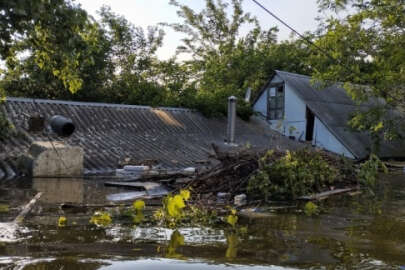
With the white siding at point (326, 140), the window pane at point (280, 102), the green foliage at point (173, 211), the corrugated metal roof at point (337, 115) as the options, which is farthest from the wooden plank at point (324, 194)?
the window pane at point (280, 102)

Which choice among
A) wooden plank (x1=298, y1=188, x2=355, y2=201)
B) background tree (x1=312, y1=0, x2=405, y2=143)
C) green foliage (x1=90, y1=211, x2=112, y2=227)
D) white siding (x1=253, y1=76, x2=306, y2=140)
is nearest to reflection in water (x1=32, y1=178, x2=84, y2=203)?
green foliage (x1=90, y1=211, x2=112, y2=227)

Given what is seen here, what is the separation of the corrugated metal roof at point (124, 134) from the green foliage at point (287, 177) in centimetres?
484

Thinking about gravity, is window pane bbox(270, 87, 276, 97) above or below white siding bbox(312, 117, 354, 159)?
above

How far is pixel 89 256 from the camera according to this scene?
3479mm

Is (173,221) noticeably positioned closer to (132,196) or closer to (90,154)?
(132,196)

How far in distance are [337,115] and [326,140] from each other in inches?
81.0

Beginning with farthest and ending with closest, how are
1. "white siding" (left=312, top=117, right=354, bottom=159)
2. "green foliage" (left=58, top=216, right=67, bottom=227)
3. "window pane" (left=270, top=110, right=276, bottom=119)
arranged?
"window pane" (left=270, top=110, right=276, bottom=119), "white siding" (left=312, top=117, right=354, bottom=159), "green foliage" (left=58, top=216, right=67, bottom=227)

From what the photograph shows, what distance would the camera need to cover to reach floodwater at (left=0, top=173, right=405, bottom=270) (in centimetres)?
339

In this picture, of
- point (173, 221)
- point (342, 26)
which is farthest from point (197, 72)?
point (173, 221)

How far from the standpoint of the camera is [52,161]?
33.6 feet

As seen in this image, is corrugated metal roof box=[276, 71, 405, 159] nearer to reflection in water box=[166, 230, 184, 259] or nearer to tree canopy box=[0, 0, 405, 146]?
tree canopy box=[0, 0, 405, 146]

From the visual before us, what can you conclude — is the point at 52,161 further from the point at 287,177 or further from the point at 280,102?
the point at 280,102

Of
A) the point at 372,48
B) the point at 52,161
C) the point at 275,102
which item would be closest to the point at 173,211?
the point at 52,161

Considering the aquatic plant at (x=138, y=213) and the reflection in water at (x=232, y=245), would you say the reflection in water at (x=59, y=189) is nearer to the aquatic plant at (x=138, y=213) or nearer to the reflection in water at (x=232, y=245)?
the aquatic plant at (x=138, y=213)
